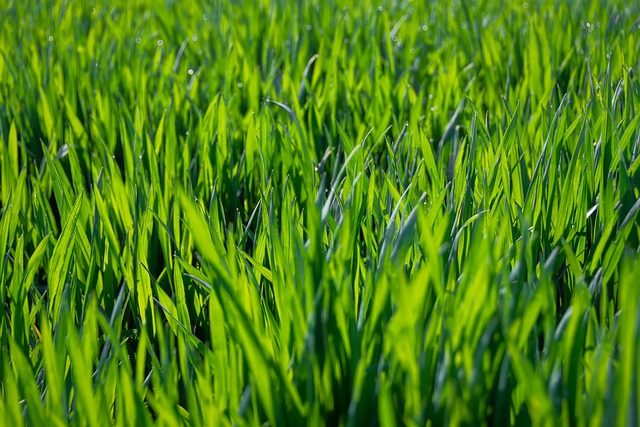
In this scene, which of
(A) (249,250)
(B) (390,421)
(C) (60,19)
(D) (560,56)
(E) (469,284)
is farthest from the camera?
(C) (60,19)

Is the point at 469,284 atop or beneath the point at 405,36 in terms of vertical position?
atop

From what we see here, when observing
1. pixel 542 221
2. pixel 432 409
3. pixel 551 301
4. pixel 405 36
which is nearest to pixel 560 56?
pixel 405 36

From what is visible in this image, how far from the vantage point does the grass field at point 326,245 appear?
2.16ft

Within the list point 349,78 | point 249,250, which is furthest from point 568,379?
point 349,78

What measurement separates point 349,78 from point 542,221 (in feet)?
2.67

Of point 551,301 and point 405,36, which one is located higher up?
point 551,301

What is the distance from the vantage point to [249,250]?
4.02 feet

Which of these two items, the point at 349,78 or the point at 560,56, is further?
the point at 560,56

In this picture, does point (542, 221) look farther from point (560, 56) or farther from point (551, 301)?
point (560, 56)

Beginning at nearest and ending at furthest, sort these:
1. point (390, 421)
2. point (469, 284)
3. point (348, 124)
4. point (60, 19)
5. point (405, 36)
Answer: point (390, 421) → point (469, 284) → point (348, 124) → point (405, 36) → point (60, 19)

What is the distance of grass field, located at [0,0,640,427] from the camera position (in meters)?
0.66

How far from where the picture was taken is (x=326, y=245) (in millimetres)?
987

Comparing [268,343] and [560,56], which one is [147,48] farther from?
[268,343]

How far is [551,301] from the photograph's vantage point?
72cm
